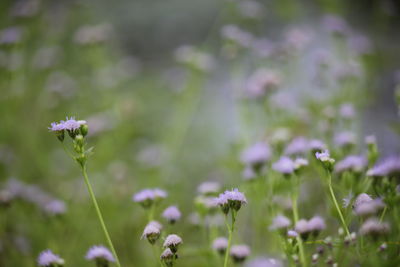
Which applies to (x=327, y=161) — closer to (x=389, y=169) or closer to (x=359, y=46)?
(x=389, y=169)

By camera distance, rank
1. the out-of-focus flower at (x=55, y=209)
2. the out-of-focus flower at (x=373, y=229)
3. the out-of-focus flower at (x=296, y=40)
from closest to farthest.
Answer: the out-of-focus flower at (x=373, y=229), the out-of-focus flower at (x=55, y=209), the out-of-focus flower at (x=296, y=40)

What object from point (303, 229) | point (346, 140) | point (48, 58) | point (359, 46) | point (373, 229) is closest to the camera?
point (373, 229)

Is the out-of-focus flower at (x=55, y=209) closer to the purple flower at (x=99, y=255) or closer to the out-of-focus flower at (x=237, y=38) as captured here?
the purple flower at (x=99, y=255)

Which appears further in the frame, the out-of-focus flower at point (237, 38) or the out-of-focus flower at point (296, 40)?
the out-of-focus flower at point (296, 40)

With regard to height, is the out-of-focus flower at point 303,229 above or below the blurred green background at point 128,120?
below

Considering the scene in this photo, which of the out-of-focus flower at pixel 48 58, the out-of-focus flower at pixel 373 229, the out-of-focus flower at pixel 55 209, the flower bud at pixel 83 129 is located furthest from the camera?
the out-of-focus flower at pixel 48 58

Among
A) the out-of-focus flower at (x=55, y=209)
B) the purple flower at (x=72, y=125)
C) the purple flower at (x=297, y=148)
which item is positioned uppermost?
the purple flower at (x=297, y=148)

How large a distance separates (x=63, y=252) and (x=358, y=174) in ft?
5.02

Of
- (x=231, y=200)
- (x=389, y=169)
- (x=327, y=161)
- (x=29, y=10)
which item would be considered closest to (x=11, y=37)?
(x=29, y=10)

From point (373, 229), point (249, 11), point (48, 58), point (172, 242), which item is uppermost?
point (48, 58)

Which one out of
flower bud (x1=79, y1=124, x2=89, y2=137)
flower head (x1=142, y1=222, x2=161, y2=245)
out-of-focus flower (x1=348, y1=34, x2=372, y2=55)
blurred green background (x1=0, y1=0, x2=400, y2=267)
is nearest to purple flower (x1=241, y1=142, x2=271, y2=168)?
blurred green background (x1=0, y1=0, x2=400, y2=267)

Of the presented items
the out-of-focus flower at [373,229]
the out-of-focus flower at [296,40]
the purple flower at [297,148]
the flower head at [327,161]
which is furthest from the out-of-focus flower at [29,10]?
the out-of-focus flower at [373,229]

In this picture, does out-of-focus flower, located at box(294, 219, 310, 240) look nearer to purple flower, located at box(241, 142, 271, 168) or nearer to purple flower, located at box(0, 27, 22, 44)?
purple flower, located at box(241, 142, 271, 168)

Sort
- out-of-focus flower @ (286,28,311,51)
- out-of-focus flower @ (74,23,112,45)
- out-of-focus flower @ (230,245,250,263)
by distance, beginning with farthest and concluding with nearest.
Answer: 1. out-of-focus flower @ (74,23,112,45)
2. out-of-focus flower @ (286,28,311,51)
3. out-of-focus flower @ (230,245,250,263)
